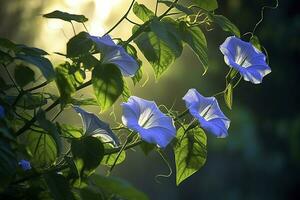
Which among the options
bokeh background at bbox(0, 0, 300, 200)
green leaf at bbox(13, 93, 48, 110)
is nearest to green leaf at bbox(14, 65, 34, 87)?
green leaf at bbox(13, 93, 48, 110)

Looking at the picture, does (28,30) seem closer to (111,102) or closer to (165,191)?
(165,191)

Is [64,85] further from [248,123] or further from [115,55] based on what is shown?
[248,123]

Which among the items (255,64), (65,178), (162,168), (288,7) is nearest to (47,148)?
(65,178)

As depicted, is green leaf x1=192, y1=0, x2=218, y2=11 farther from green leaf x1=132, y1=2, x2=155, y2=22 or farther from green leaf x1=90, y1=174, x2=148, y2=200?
green leaf x1=90, y1=174, x2=148, y2=200

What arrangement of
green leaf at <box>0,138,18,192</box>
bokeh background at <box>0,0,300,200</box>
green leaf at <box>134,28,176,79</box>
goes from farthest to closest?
Result: bokeh background at <box>0,0,300,200</box> < green leaf at <box>134,28,176,79</box> < green leaf at <box>0,138,18,192</box>

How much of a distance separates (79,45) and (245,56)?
6.3 inches

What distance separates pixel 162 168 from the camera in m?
1.34

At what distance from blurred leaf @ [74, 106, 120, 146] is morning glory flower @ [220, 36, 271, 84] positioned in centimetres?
13

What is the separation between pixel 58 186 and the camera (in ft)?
1.49

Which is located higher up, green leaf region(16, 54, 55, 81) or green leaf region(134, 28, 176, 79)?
green leaf region(16, 54, 55, 81)

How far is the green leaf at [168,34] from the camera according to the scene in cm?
48

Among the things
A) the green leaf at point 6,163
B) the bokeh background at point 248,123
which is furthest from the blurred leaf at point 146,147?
the bokeh background at point 248,123

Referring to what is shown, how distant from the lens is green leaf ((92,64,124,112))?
48 centimetres

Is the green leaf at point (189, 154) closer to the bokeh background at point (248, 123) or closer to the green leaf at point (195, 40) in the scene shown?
the green leaf at point (195, 40)
